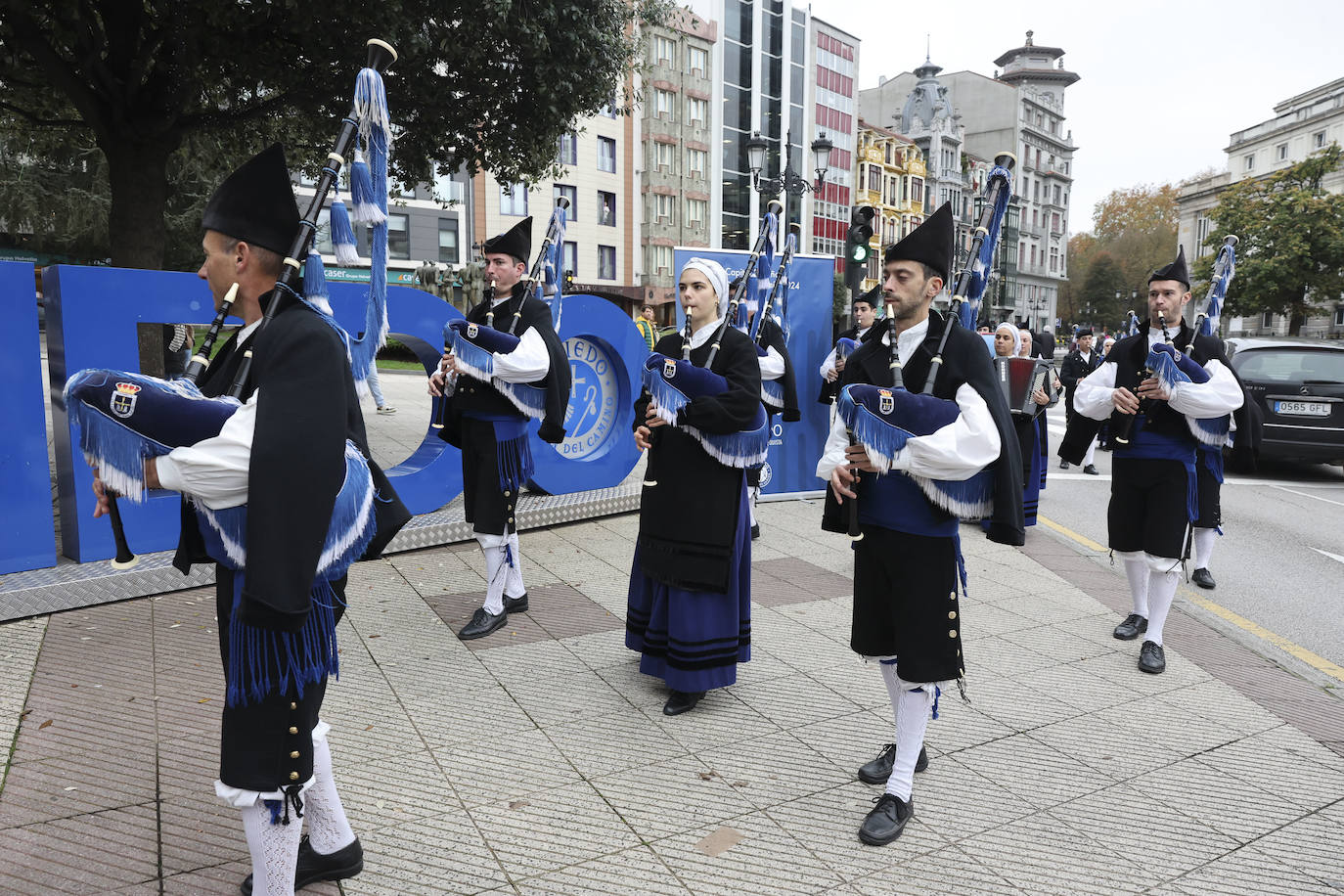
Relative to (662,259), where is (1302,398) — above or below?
below

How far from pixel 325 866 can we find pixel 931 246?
9.72 feet

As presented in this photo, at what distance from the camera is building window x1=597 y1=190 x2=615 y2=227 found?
45156 millimetres

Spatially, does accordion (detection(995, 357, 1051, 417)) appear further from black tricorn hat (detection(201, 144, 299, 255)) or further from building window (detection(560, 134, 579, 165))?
building window (detection(560, 134, 579, 165))

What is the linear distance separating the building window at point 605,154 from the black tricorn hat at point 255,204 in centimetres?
4420

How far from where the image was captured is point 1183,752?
3.96 meters

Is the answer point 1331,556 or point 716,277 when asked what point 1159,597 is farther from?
point 1331,556

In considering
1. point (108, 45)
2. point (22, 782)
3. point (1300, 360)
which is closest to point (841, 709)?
point (22, 782)

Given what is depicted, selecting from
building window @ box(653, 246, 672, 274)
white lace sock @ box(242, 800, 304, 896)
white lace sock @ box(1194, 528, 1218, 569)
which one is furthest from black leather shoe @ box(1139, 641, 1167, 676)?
building window @ box(653, 246, 672, 274)

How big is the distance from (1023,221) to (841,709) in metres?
97.7

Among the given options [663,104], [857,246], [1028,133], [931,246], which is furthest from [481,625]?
[1028,133]

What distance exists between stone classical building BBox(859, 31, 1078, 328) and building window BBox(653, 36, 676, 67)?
32.1 m

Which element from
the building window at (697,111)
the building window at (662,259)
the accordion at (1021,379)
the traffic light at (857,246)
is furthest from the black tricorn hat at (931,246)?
the building window at (697,111)

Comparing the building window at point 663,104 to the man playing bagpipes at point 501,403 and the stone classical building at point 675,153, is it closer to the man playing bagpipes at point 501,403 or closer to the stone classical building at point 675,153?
the stone classical building at point 675,153

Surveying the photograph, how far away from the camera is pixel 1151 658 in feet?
16.3
